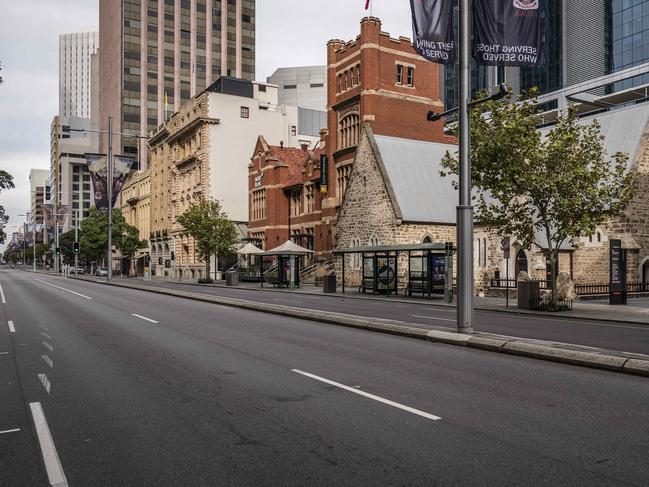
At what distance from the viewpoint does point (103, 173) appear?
42.2 metres

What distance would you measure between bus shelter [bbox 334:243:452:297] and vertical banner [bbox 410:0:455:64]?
13395 mm

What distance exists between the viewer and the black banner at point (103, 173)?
41531mm

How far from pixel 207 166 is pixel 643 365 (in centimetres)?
5998

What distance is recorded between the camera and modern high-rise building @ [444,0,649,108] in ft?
252

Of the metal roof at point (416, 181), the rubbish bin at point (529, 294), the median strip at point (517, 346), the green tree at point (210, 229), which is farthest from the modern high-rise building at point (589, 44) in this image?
the median strip at point (517, 346)

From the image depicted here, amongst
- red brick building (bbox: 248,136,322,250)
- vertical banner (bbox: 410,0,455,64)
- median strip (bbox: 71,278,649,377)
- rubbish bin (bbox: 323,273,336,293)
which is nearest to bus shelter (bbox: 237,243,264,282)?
red brick building (bbox: 248,136,322,250)

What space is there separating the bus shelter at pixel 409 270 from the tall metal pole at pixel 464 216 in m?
13.1

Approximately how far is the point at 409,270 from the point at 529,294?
356 inches

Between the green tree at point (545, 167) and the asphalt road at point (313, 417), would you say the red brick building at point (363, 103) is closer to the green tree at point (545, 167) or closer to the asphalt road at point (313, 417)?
the green tree at point (545, 167)

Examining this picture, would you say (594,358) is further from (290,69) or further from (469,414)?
(290,69)

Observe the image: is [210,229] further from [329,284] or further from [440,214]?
[440,214]

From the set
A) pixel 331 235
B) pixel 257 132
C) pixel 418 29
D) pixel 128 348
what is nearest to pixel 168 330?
pixel 128 348

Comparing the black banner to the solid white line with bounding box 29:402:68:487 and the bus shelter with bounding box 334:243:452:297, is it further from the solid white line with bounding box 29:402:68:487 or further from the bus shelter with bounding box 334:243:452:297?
the solid white line with bounding box 29:402:68:487

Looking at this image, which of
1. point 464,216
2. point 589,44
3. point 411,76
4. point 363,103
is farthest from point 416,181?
point 589,44
